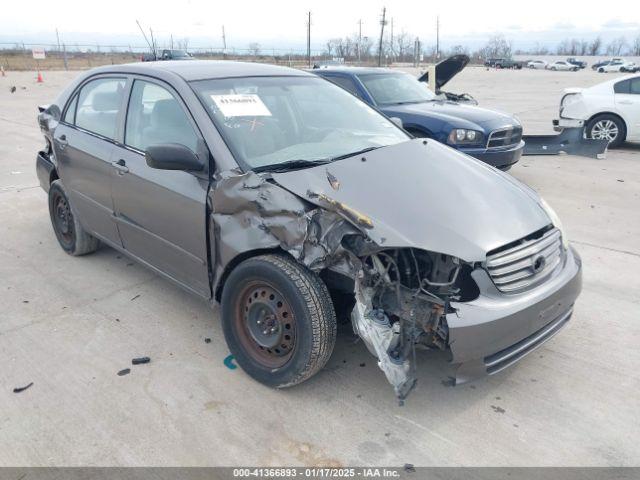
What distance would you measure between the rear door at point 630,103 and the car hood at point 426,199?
8106 millimetres

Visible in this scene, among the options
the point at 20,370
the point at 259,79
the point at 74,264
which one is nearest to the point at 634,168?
the point at 259,79

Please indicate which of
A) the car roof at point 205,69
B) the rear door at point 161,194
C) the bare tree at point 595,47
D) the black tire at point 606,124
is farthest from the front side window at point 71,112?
the bare tree at point 595,47

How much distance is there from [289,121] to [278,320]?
144cm

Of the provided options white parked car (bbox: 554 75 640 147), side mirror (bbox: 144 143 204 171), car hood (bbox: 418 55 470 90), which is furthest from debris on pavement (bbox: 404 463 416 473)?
white parked car (bbox: 554 75 640 147)

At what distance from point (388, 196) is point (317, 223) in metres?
0.44

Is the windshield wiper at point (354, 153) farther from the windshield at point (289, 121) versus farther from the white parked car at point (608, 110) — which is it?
the white parked car at point (608, 110)

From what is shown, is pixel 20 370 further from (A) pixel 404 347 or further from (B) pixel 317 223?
(A) pixel 404 347

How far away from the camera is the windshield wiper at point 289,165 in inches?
120

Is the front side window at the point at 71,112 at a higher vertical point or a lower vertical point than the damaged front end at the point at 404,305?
higher

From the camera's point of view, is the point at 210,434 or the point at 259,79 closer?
the point at 210,434

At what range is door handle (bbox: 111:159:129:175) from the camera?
366 cm

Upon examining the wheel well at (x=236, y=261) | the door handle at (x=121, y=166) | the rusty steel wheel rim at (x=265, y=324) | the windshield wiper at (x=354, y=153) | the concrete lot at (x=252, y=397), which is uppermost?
the windshield wiper at (x=354, y=153)

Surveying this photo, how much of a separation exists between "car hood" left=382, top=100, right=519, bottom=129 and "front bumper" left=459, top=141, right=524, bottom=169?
1.10 feet

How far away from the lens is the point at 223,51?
54.4 metres
